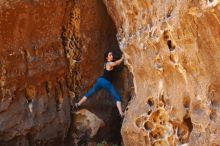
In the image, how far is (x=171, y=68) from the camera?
265 inches

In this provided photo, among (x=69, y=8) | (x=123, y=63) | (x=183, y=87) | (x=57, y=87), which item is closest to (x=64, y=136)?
(x=57, y=87)

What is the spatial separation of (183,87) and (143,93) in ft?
3.92

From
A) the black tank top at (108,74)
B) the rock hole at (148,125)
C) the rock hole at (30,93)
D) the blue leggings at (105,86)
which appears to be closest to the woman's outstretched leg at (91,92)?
the blue leggings at (105,86)

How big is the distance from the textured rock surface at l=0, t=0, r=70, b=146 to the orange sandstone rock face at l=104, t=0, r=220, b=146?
4.28 feet

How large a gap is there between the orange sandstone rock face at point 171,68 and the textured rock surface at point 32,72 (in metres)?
1.30

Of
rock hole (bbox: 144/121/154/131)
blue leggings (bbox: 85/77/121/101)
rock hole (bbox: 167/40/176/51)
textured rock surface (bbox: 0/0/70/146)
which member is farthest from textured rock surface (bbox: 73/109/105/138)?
rock hole (bbox: 167/40/176/51)

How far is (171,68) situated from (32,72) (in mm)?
3014

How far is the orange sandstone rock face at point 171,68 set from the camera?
588cm

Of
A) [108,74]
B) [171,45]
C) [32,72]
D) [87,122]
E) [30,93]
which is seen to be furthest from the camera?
[87,122]

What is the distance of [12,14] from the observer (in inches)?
320

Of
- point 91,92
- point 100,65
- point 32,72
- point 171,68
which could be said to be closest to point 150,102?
point 171,68

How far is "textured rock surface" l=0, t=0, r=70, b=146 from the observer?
827 centimetres

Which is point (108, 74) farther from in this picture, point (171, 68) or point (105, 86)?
point (171, 68)

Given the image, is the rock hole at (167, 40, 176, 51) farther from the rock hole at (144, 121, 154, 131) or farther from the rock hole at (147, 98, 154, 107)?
the rock hole at (144, 121, 154, 131)
